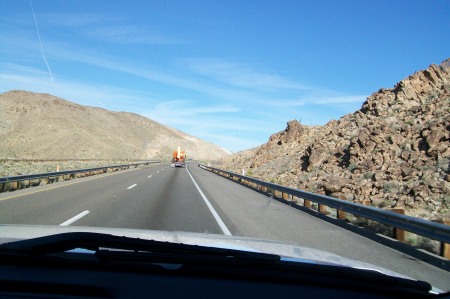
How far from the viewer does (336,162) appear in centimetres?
2752

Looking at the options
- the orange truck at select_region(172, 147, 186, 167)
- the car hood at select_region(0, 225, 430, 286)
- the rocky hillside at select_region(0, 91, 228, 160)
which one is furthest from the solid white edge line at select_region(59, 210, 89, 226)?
the rocky hillside at select_region(0, 91, 228, 160)

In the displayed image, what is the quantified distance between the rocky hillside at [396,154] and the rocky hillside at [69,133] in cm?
8155

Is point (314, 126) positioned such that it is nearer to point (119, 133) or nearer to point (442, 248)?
point (442, 248)

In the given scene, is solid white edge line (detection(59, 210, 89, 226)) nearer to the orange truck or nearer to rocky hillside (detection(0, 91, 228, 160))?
the orange truck

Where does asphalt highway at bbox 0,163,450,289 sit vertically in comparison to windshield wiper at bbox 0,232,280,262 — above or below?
below

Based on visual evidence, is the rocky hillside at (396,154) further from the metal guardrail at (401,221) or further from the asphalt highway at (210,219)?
the asphalt highway at (210,219)

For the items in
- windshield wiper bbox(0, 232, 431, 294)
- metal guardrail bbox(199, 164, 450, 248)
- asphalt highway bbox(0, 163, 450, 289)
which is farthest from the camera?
asphalt highway bbox(0, 163, 450, 289)

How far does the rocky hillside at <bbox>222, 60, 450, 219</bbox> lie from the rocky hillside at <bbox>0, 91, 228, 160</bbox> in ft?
268

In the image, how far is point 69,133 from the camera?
121312 mm

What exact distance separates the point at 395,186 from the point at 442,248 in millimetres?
10916

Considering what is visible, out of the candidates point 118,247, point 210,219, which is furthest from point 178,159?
point 118,247

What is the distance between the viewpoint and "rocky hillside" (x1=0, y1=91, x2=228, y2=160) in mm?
111062

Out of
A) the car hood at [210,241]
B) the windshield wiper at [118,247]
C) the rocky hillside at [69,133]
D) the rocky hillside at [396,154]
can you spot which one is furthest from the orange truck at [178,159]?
the windshield wiper at [118,247]

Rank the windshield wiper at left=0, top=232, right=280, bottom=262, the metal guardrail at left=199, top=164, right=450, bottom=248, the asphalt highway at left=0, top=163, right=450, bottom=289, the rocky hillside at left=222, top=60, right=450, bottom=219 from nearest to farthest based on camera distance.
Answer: the windshield wiper at left=0, top=232, right=280, bottom=262
the metal guardrail at left=199, top=164, right=450, bottom=248
the asphalt highway at left=0, top=163, right=450, bottom=289
the rocky hillside at left=222, top=60, right=450, bottom=219
